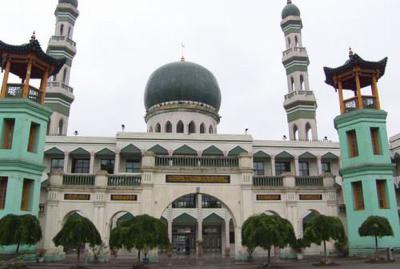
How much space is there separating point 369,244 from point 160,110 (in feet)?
85.1

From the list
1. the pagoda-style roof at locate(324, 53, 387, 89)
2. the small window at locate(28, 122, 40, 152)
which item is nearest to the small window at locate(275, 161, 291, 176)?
the pagoda-style roof at locate(324, 53, 387, 89)

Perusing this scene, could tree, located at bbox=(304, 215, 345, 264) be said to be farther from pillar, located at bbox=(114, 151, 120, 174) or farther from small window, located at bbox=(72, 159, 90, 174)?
small window, located at bbox=(72, 159, 90, 174)

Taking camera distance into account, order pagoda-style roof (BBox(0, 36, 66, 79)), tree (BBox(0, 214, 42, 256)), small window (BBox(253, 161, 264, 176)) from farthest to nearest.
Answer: small window (BBox(253, 161, 264, 176)), pagoda-style roof (BBox(0, 36, 66, 79)), tree (BBox(0, 214, 42, 256))

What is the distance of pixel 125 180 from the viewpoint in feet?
72.8

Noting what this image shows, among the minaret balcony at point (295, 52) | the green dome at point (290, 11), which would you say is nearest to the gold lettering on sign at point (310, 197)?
the minaret balcony at point (295, 52)

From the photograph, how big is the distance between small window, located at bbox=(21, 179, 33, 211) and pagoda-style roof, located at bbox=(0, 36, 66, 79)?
23.2 ft

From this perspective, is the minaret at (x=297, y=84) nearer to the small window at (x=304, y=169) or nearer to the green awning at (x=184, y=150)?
the small window at (x=304, y=169)

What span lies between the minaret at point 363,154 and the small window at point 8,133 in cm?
1988

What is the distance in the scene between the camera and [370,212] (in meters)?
21.3

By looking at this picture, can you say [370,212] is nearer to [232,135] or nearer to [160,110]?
[232,135]

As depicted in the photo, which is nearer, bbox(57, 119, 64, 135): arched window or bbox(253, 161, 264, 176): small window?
bbox(253, 161, 264, 176): small window

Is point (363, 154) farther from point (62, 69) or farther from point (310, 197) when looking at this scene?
point (62, 69)

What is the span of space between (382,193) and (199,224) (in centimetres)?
1709

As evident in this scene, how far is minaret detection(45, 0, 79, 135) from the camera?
130 ft
